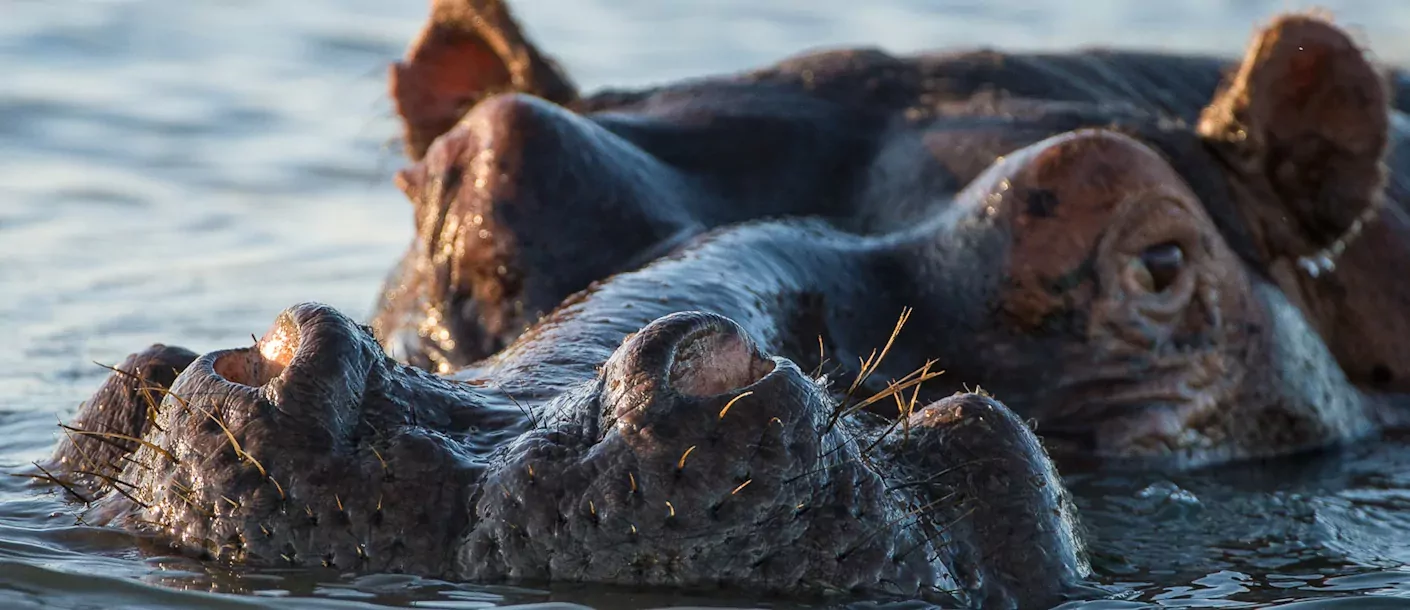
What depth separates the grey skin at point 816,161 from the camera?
4836 millimetres

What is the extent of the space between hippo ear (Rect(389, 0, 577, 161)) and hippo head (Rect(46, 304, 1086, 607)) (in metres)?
2.95

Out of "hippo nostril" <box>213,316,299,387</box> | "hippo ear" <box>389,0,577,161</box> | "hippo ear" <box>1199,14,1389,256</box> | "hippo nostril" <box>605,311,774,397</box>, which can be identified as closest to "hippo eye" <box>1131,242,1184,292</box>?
"hippo ear" <box>1199,14,1389,256</box>

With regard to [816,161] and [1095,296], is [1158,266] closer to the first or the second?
[1095,296]

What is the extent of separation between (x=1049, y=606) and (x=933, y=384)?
1348 mm

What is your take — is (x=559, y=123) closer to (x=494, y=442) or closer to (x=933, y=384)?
(x=933, y=384)

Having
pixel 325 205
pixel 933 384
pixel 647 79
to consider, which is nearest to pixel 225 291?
pixel 325 205

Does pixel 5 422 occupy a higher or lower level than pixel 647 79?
lower

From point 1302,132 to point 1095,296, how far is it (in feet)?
3.60

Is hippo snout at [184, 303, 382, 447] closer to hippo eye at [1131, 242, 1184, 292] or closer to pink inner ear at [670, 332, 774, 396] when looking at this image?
pink inner ear at [670, 332, 774, 396]

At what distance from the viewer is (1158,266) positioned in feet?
15.7

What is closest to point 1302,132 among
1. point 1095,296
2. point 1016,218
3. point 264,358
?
point 1095,296

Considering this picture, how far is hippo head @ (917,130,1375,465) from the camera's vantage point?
15.2 feet

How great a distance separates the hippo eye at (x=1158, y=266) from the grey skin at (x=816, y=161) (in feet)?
1.57

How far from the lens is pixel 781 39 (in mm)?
14242
